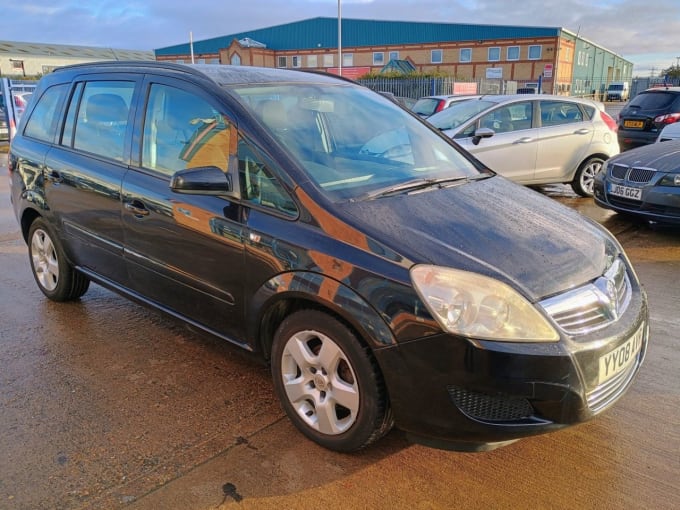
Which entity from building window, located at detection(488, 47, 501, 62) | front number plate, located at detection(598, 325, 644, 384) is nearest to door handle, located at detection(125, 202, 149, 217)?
front number plate, located at detection(598, 325, 644, 384)

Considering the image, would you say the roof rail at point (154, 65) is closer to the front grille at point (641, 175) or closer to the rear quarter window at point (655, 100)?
the front grille at point (641, 175)

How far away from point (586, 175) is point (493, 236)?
7.07m

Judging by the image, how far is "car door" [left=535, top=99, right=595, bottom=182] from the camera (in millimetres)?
8398

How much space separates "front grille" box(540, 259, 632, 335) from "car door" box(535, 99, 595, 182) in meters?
6.23

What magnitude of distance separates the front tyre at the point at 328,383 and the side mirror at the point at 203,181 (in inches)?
28.7

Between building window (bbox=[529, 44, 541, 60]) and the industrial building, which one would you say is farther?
the industrial building

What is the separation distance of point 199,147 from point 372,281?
4.55 feet

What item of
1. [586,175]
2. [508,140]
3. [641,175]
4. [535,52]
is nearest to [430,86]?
[586,175]

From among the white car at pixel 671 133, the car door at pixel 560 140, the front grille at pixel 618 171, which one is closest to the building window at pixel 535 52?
the white car at pixel 671 133

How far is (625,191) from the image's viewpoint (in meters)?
6.46

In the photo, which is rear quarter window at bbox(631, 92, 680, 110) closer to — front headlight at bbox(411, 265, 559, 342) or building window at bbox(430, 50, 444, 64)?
front headlight at bbox(411, 265, 559, 342)

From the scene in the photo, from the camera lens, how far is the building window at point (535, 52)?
48.8 meters

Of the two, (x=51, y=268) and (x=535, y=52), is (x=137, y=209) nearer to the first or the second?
(x=51, y=268)

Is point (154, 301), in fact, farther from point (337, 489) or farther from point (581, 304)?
point (581, 304)
